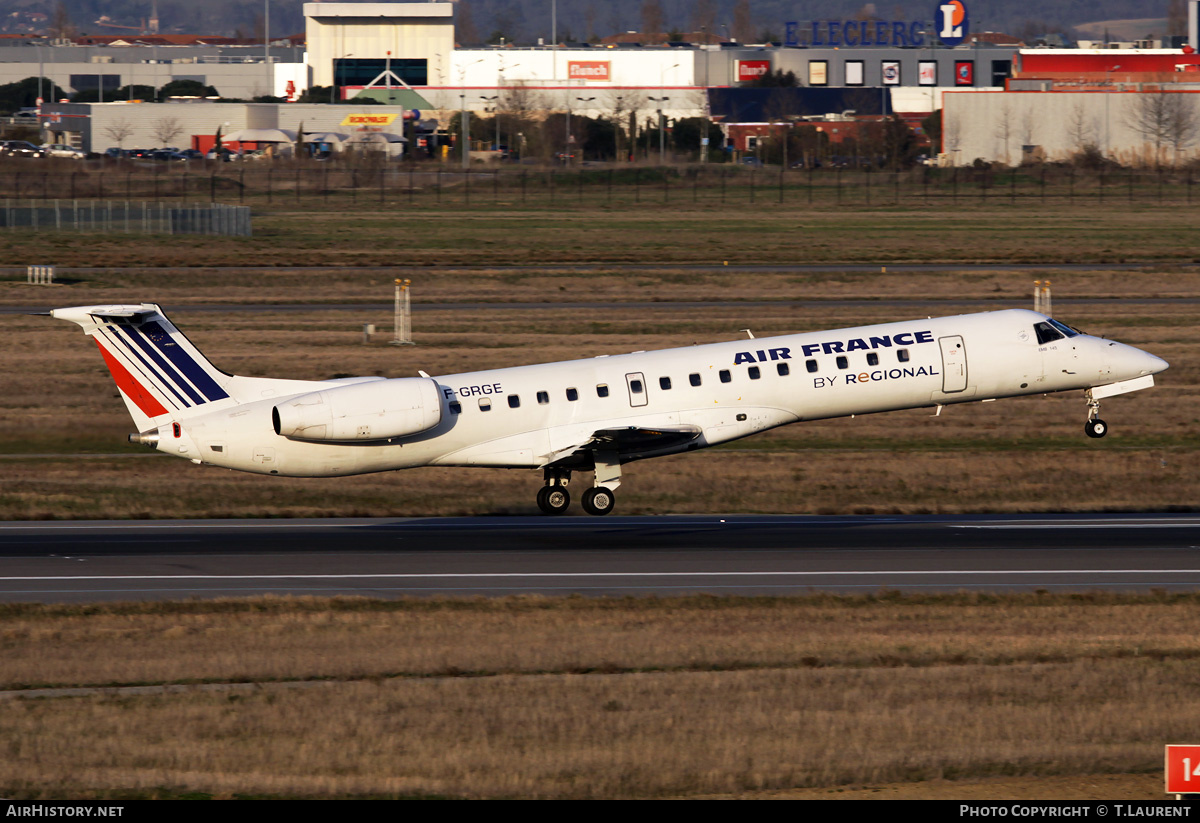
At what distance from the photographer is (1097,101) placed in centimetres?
14625

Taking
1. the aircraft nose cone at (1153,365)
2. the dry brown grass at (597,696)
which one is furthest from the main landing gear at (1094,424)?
the dry brown grass at (597,696)

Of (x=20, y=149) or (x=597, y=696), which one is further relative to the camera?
(x=20, y=149)

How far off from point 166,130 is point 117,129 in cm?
510

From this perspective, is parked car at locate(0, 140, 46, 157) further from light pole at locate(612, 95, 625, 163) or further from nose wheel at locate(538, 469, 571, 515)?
nose wheel at locate(538, 469, 571, 515)

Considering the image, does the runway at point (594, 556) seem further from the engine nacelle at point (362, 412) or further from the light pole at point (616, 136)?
the light pole at point (616, 136)

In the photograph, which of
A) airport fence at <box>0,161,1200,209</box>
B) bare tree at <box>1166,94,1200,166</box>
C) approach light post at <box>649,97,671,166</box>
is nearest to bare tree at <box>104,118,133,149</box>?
airport fence at <box>0,161,1200,209</box>

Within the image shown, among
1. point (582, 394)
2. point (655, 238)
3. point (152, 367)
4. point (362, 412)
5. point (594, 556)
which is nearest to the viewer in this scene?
point (594, 556)

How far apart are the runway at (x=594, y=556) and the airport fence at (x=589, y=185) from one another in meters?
78.8

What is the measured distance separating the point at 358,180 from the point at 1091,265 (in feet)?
232

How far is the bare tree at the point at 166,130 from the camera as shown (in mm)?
161375

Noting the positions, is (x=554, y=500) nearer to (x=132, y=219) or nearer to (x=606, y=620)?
(x=606, y=620)

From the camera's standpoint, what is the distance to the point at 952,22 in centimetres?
19588

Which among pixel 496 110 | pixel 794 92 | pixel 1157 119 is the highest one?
pixel 794 92

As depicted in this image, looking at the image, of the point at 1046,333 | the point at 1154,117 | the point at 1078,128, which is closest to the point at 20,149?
the point at 1078,128
